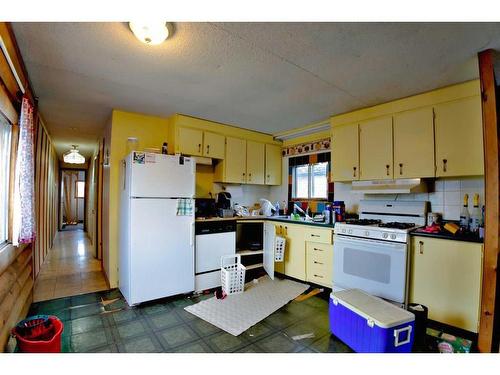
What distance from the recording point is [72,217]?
9.95m

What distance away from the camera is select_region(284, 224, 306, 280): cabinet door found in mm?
3305

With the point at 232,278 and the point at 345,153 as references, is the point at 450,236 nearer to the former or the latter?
the point at 345,153

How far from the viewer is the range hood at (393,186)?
257 centimetres

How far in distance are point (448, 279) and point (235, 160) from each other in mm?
2826

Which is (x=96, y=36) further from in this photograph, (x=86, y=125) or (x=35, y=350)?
(x=86, y=125)

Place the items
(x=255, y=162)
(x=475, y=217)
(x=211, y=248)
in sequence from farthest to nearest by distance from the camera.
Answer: (x=255, y=162), (x=211, y=248), (x=475, y=217)

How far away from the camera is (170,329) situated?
2.20 meters

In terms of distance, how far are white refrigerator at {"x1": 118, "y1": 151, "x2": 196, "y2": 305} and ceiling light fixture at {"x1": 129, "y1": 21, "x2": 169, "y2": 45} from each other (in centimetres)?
129

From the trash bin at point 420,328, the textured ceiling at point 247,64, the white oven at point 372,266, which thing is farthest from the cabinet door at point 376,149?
the trash bin at point 420,328

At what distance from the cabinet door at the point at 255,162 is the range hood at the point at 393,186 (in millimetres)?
1570

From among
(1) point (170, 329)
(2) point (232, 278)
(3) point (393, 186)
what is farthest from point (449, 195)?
(1) point (170, 329)
